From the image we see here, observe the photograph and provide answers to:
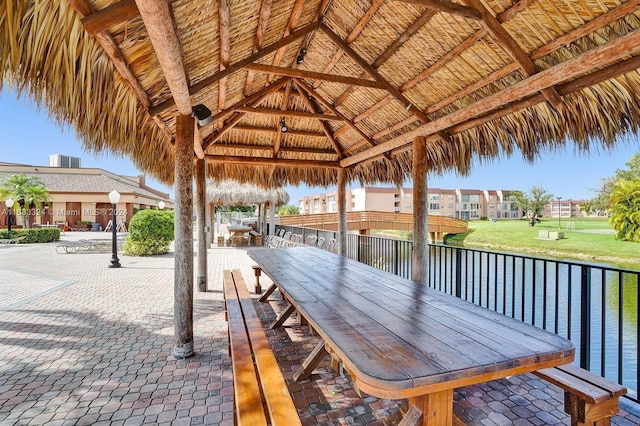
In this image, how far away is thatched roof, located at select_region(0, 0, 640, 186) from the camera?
6.98ft

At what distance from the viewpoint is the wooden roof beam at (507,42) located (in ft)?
9.41

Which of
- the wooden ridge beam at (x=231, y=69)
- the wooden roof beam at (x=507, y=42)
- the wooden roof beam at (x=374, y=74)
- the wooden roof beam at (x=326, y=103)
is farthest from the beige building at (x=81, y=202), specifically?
the wooden roof beam at (x=507, y=42)

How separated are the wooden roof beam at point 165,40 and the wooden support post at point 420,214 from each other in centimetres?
325

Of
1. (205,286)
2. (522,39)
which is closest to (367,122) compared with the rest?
(522,39)

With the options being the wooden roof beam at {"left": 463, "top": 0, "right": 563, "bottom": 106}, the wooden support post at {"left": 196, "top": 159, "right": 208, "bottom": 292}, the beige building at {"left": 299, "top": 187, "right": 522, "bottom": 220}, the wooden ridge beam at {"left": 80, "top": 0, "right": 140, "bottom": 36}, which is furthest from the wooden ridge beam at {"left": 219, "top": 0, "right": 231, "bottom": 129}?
the beige building at {"left": 299, "top": 187, "right": 522, "bottom": 220}

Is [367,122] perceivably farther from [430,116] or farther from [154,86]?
[154,86]

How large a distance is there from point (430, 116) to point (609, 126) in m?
2.01

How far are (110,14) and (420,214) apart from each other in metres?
4.14

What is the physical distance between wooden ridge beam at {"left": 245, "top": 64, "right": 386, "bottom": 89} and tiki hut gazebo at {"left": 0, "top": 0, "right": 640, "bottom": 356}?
0.6 inches

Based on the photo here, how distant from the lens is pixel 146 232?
1191 centimetres

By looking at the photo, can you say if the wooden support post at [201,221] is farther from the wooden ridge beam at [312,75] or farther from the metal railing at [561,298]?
the metal railing at [561,298]

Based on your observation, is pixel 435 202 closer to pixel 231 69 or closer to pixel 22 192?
pixel 22 192

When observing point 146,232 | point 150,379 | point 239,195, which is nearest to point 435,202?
point 239,195

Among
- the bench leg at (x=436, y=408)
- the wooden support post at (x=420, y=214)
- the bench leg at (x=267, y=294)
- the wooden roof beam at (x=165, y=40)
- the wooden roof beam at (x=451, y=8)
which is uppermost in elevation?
the wooden roof beam at (x=451, y=8)
